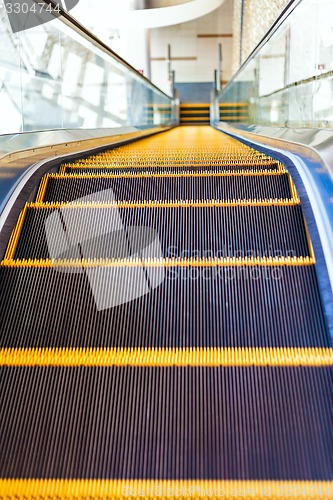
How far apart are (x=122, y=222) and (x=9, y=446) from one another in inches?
46.8

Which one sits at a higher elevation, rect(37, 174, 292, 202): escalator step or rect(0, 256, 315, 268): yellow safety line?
rect(37, 174, 292, 202): escalator step

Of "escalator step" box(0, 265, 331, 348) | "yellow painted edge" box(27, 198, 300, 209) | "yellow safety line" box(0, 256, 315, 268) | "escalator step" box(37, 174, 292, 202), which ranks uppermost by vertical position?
"escalator step" box(37, 174, 292, 202)

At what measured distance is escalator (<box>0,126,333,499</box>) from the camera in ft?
4.70

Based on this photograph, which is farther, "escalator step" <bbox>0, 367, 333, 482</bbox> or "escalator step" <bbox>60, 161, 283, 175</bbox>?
"escalator step" <bbox>60, 161, 283, 175</bbox>

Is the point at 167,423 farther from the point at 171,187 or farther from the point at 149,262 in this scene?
the point at 171,187

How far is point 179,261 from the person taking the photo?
2.13 m

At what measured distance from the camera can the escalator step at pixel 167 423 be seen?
1436 mm

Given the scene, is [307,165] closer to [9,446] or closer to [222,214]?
[222,214]

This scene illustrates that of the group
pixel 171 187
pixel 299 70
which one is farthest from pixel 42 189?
pixel 299 70

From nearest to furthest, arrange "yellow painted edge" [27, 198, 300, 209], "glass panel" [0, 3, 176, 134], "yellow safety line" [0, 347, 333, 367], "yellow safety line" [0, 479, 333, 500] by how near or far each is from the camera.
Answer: "yellow safety line" [0, 479, 333, 500] < "yellow safety line" [0, 347, 333, 367] < "yellow painted edge" [27, 198, 300, 209] < "glass panel" [0, 3, 176, 134]

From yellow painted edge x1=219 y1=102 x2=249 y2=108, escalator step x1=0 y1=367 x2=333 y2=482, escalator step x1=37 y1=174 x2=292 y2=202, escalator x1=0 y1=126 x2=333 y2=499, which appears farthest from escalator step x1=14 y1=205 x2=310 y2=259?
yellow painted edge x1=219 y1=102 x2=249 y2=108

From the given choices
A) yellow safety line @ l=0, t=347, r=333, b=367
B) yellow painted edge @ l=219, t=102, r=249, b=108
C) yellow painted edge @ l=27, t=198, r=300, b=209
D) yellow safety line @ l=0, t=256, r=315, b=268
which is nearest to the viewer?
yellow safety line @ l=0, t=347, r=333, b=367

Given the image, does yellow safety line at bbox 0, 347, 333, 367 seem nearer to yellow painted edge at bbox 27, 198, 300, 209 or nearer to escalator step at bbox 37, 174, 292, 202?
yellow painted edge at bbox 27, 198, 300, 209

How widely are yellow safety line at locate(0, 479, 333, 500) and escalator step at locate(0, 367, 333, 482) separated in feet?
0.06
